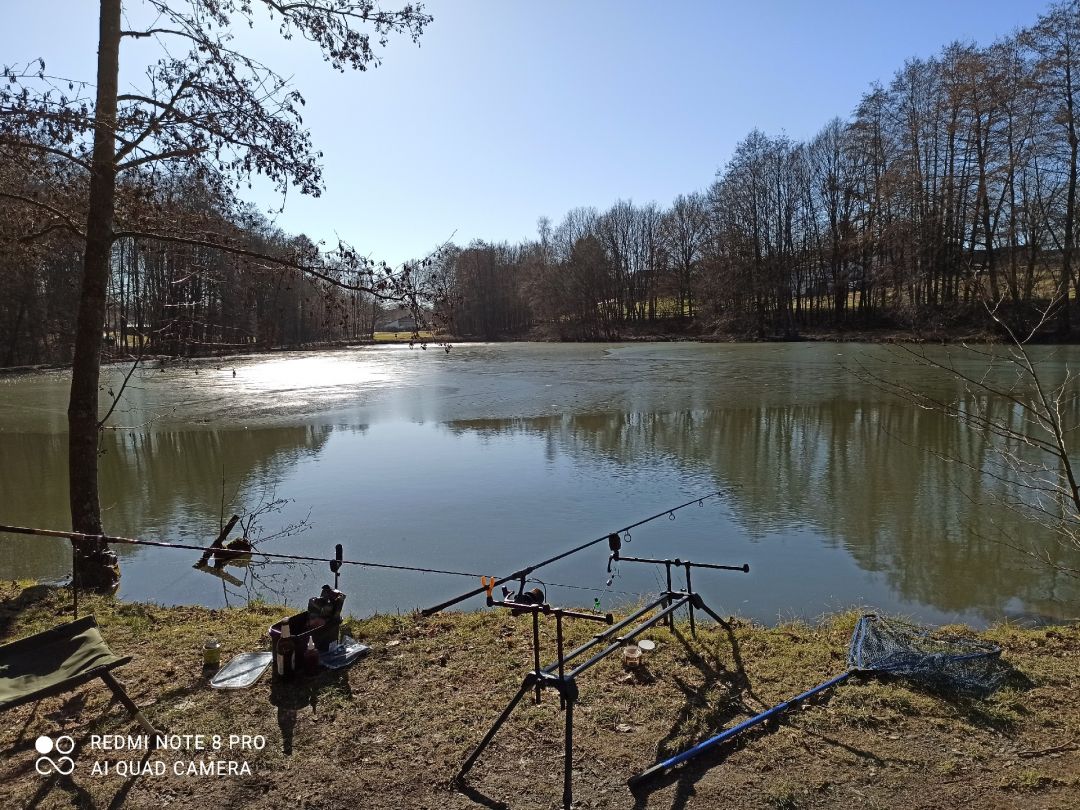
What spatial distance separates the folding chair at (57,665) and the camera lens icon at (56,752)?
0.90ft

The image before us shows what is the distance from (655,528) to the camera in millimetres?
7316

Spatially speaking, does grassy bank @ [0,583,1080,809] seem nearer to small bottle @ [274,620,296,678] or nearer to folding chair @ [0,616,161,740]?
small bottle @ [274,620,296,678]

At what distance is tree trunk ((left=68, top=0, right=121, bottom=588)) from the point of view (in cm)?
517

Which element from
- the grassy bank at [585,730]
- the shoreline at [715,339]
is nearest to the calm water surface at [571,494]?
the grassy bank at [585,730]

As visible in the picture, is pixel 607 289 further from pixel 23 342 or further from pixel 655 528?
pixel 655 528

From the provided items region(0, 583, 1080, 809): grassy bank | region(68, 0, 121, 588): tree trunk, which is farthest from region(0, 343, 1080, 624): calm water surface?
region(0, 583, 1080, 809): grassy bank

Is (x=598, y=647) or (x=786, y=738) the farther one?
(x=598, y=647)

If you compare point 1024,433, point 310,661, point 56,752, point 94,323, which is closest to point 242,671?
point 310,661

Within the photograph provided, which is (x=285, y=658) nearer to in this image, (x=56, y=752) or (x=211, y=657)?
(x=211, y=657)

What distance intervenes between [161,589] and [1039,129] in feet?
121

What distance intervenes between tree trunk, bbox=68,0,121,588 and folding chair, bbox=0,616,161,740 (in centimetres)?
283

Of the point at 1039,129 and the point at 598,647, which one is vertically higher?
the point at 1039,129

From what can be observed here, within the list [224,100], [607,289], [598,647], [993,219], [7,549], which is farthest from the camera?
[607,289]

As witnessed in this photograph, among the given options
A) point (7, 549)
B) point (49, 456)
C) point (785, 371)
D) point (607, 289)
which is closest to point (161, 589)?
point (7, 549)
